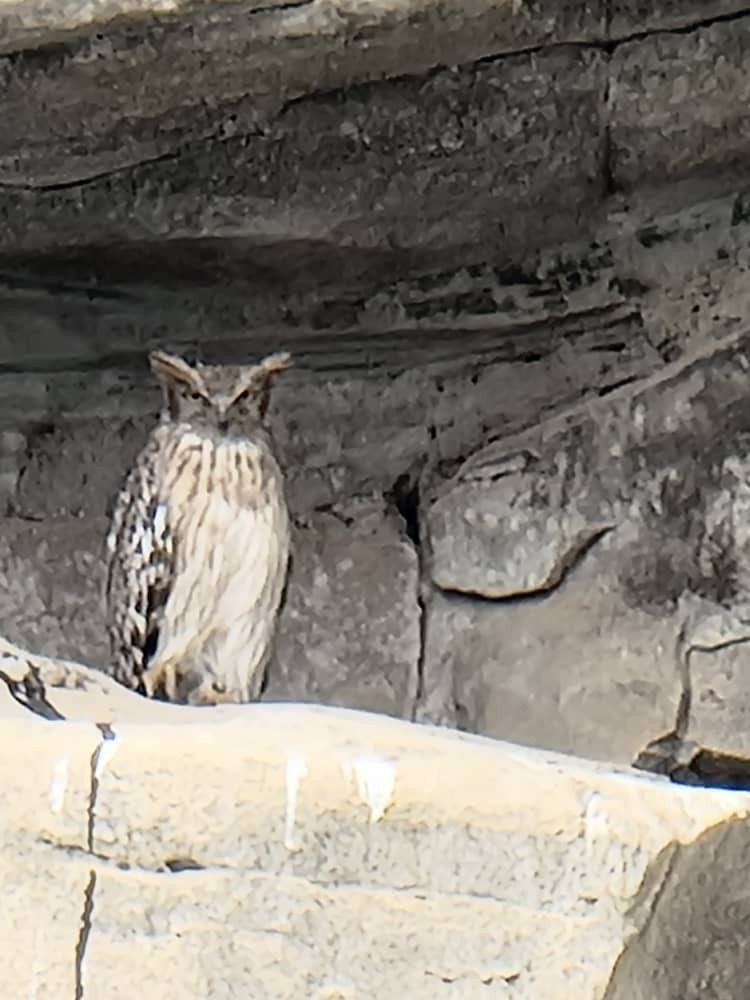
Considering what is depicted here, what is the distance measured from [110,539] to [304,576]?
0.98 ft

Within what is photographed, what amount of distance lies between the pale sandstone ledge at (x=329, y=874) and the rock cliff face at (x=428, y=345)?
32 millimetres

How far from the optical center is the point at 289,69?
6.01ft

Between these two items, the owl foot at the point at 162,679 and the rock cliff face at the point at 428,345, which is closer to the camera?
the rock cliff face at the point at 428,345

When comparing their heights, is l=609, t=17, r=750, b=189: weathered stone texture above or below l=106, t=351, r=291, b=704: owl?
above

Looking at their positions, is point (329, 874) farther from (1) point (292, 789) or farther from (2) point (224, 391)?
(2) point (224, 391)

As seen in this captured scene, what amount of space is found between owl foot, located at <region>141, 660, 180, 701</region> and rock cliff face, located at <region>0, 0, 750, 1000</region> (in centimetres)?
21

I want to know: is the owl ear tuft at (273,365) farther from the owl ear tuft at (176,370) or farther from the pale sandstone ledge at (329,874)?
the pale sandstone ledge at (329,874)

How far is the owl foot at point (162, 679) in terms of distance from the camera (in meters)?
1.99

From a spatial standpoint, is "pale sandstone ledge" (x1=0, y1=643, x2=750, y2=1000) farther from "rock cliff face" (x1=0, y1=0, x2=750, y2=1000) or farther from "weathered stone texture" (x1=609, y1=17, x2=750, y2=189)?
"weathered stone texture" (x1=609, y1=17, x2=750, y2=189)

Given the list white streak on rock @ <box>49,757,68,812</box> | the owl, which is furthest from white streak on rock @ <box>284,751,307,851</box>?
the owl

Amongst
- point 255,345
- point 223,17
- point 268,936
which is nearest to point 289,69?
point 223,17

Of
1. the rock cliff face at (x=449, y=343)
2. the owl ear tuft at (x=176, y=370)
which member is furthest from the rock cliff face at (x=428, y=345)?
the owl ear tuft at (x=176, y=370)

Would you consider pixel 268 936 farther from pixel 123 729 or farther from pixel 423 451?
pixel 423 451

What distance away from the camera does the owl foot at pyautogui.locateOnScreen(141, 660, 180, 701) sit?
199 centimetres
